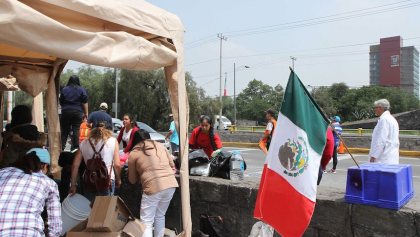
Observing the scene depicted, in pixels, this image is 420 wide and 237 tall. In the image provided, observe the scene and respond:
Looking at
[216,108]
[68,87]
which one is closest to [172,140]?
[68,87]

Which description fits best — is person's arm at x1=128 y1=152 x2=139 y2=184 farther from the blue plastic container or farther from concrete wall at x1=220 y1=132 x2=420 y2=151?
concrete wall at x1=220 y1=132 x2=420 y2=151

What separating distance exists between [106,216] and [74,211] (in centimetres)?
58

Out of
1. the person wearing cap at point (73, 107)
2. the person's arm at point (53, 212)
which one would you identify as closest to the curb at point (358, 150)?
the person wearing cap at point (73, 107)

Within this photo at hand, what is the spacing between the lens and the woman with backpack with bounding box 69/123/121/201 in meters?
4.86

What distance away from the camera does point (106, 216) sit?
433 centimetres

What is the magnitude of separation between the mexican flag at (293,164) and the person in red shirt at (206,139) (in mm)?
3057

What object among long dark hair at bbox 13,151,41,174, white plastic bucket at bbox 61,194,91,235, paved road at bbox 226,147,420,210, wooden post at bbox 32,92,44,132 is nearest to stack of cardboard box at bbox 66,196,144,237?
white plastic bucket at bbox 61,194,91,235

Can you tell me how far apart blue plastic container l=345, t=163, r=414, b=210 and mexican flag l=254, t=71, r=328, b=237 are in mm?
396

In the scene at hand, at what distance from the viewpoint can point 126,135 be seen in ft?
27.4

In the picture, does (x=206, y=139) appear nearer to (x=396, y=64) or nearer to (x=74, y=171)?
(x=74, y=171)

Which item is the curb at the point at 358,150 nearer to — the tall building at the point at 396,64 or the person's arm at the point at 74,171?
the person's arm at the point at 74,171

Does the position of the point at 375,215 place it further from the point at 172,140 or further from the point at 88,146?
the point at 172,140

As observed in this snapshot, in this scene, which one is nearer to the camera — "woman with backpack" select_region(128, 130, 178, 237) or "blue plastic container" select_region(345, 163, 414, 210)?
"blue plastic container" select_region(345, 163, 414, 210)

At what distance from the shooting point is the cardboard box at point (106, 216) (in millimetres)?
4289
